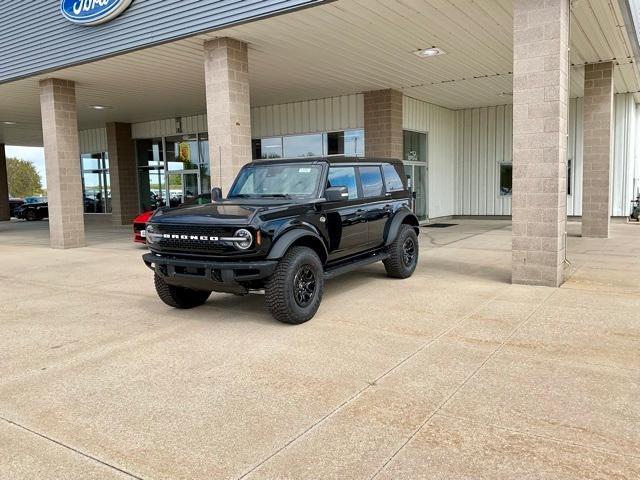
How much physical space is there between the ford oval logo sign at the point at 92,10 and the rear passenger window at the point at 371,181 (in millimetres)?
6277

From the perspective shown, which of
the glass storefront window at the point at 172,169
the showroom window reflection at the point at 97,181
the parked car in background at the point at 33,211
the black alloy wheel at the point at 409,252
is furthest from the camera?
the parked car in background at the point at 33,211

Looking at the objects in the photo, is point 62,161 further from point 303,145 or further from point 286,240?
point 286,240

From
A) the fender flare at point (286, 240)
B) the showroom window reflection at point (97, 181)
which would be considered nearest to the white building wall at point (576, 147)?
the fender flare at point (286, 240)

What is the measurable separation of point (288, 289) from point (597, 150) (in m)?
11.0

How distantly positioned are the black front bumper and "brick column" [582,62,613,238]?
1064 cm

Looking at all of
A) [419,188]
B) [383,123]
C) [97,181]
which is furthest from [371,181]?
[97,181]

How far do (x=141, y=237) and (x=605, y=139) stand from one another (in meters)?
11.7

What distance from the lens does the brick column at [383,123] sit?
15023 mm

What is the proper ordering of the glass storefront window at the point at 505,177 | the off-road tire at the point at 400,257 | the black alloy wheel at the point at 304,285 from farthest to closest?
the glass storefront window at the point at 505,177 → the off-road tire at the point at 400,257 → the black alloy wheel at the point at 304,285

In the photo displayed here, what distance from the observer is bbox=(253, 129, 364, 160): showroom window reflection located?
52.6ft

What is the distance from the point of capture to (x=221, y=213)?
18.7ft

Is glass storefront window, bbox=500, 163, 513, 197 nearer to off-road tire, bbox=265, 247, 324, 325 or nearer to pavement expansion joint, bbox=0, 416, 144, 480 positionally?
off-road tire, bbox=265, 247, 324, 325

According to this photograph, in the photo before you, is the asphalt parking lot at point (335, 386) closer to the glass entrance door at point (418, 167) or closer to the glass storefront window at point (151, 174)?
the glass entrance door at point (418, 167)

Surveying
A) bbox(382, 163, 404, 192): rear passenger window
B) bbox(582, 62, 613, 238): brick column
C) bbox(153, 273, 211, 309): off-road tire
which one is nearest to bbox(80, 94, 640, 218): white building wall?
bbox(582, 62, 613, 238): brick column
